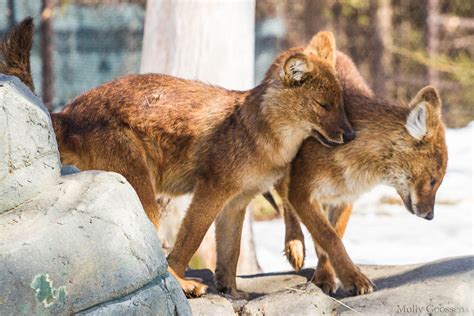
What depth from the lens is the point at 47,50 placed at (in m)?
11.9

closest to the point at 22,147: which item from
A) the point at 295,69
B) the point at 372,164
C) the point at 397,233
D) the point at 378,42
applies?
the point at 295,69

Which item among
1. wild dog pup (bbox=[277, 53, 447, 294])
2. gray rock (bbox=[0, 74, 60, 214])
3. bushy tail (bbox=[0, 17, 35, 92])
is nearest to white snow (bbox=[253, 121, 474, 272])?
wild dog pup (bbox=[277, 53, 447, 294])

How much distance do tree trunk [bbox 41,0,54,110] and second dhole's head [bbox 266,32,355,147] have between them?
18.7 ft

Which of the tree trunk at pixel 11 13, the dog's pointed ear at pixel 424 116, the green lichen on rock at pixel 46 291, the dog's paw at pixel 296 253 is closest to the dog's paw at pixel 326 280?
the dog's paw at pixel 296 253

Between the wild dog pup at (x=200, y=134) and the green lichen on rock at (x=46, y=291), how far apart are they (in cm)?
192

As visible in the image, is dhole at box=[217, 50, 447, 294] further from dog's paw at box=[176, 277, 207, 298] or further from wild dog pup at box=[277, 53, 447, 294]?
dog's paw at box=[176, 277, 207, 298]

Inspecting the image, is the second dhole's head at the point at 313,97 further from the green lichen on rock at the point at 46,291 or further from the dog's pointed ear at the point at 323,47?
the green lichen on rock at the point at 46,291

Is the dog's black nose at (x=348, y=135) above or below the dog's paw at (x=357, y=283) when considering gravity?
above

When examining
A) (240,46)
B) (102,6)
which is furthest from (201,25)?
(102,6)

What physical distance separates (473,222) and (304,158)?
4.76 meters

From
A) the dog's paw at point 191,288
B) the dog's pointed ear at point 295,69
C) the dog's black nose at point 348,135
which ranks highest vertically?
the dog's pointed ear at point 295,69

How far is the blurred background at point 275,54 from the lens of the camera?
8.20m

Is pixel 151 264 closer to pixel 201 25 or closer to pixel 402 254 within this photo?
pixel 201 25

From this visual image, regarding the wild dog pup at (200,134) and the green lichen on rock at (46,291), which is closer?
the green lichen on rock at (46,291)
